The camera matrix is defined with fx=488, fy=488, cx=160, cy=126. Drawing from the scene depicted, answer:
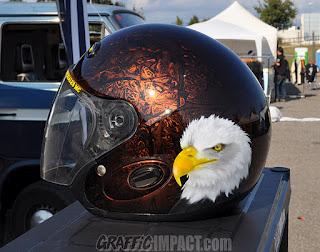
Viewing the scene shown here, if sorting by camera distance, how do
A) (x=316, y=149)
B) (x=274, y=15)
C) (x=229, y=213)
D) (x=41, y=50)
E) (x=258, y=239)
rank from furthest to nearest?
(x=274, y=15) < (x=316, y=149) < (x=41, y=50) < (x=229, y=213) < (x=258, y=239)

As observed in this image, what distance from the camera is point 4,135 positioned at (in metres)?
3.80

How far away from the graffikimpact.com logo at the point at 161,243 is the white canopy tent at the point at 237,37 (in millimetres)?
15080

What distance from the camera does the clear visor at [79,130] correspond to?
168 cm

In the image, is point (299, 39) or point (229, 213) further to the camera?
point (299, 39)

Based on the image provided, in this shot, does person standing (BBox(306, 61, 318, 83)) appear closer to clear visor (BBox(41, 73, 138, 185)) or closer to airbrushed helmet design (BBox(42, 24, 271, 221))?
airbrushed helmet design (BBox(42, 24, 271, 221))

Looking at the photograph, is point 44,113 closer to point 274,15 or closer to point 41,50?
point 41,50

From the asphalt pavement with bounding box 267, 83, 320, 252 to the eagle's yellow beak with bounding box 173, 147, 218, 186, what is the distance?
2.62 m

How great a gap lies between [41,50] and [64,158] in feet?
Answer: 9.18

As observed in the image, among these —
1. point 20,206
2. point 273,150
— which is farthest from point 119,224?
point 273,150

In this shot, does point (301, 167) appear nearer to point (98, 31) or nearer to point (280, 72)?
point (98, 31)

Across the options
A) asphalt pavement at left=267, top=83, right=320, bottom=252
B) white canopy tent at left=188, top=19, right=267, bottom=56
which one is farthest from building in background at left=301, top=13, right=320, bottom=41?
asphalt pavement at left=267, top=83, right=320, bottom=252

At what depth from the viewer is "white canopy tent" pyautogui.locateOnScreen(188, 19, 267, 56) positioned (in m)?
16.4

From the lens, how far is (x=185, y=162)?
64.2 inches

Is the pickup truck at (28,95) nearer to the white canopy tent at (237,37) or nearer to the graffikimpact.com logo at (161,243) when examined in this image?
the graffikimpact.com logo at (161,243)
